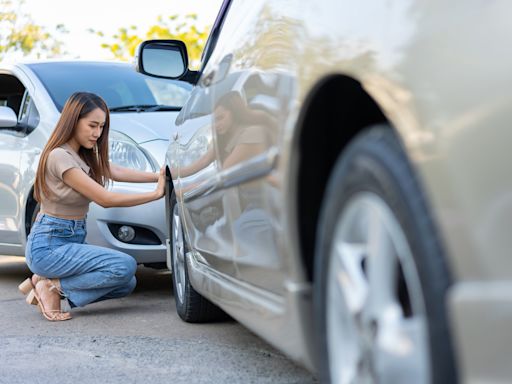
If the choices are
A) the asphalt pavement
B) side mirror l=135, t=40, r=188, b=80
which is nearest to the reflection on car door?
the asphalt pavement

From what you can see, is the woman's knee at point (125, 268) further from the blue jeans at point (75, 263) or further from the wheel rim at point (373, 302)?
the wheel rim at point (373, 302)

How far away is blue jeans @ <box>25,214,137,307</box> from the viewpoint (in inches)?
220

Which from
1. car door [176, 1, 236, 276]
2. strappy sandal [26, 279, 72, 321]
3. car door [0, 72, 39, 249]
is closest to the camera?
car door [176, 1, 236, 276]

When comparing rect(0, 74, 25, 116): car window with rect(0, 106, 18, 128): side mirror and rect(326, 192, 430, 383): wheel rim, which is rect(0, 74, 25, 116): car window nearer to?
rect(0, 106, 18, 128): side mirror

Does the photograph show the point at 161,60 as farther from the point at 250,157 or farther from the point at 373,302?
the point at 373,302

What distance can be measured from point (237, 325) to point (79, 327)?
0.80 metres

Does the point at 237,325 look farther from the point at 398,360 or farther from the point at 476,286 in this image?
the point at 476,286

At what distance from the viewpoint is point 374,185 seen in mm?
2135

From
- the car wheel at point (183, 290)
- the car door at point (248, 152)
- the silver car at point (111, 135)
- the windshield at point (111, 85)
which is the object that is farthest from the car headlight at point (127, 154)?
the car door at point (248, 152)

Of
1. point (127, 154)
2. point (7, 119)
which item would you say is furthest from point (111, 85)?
point (127, 154)

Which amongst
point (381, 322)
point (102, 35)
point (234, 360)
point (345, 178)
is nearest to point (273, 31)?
point (345, 178)

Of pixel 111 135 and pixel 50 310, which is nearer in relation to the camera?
pixel 50 310

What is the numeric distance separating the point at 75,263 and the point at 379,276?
A: 12.1ft

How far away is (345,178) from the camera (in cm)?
228
